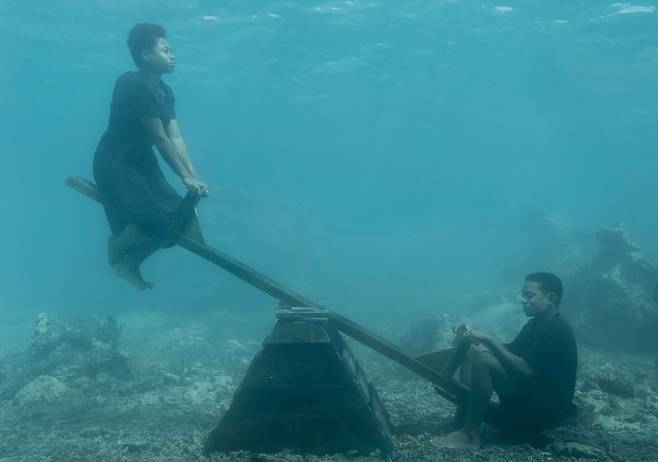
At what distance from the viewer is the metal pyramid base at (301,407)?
5.01m

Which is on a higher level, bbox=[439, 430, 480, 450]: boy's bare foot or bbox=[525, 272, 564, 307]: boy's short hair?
bbox=[525, 272, 564, 307]: boy's short hair

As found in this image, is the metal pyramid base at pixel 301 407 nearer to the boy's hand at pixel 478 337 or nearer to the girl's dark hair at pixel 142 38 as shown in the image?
the boy's hand at pixel 478 337

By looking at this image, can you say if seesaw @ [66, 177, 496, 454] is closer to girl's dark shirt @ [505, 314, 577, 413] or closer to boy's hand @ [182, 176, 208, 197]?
boy's hand @ [182, 176, 208, 197]

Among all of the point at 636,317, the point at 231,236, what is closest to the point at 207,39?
the point at 231,236

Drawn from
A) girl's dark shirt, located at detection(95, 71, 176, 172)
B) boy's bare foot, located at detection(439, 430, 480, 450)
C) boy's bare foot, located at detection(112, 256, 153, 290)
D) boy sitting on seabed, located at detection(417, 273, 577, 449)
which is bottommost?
boy's bare foot, located at detection(439, 430, 480, 450)

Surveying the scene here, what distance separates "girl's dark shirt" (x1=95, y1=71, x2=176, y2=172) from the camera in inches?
199

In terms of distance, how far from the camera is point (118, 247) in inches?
212

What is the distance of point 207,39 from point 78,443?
28509 mm

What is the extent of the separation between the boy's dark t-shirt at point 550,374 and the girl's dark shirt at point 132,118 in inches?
183

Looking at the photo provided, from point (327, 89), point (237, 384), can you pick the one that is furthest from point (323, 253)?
point (237, 384)

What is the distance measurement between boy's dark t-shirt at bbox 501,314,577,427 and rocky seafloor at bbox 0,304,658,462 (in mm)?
354

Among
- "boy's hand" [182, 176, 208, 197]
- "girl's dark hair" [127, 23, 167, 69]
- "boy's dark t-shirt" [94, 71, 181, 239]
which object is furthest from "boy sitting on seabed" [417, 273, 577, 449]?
"girl's dark hair" [127, 23, 167, 69]

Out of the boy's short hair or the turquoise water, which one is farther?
the turquoise water

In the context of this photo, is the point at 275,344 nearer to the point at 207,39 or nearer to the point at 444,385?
the point at 444,385
